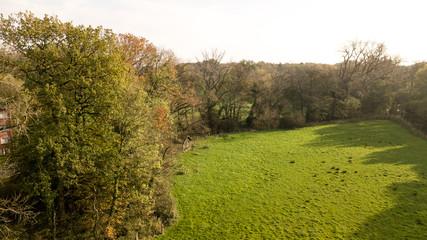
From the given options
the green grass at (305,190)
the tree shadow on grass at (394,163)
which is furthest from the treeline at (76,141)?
the tree shadow on grass at (394,163)

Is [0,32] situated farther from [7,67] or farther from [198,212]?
[198,212]

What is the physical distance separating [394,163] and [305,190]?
57.5 ft

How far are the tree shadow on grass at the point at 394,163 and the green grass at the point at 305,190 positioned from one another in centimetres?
9

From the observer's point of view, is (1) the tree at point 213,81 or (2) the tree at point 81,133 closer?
(2) the tree at point 81,133

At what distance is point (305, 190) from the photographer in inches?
1010

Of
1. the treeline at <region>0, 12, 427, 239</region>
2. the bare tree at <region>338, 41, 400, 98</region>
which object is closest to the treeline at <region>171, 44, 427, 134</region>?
the bare tree at <region>338, 41, 400, 98</region>

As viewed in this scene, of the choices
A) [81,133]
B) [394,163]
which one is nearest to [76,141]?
[81,133]

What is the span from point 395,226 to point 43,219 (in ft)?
101

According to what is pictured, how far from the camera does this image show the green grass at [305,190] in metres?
19.0

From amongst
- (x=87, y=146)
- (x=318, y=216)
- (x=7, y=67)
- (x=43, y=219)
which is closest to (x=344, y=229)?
(x=318, y=216)

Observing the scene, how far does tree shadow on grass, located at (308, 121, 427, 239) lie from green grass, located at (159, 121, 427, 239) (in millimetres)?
89

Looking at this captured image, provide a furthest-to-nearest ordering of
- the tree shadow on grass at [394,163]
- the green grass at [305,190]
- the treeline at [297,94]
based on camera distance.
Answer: the treeline at [297,94]
the green grass at [305,190]
the tree shadow on grass at [394,163]

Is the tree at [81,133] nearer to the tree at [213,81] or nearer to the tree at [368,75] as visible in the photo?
the tree at [213,81]

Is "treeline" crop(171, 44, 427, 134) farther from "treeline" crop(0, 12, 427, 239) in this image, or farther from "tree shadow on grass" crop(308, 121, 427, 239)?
"treeline" crop(0, 12, 427, 239)
